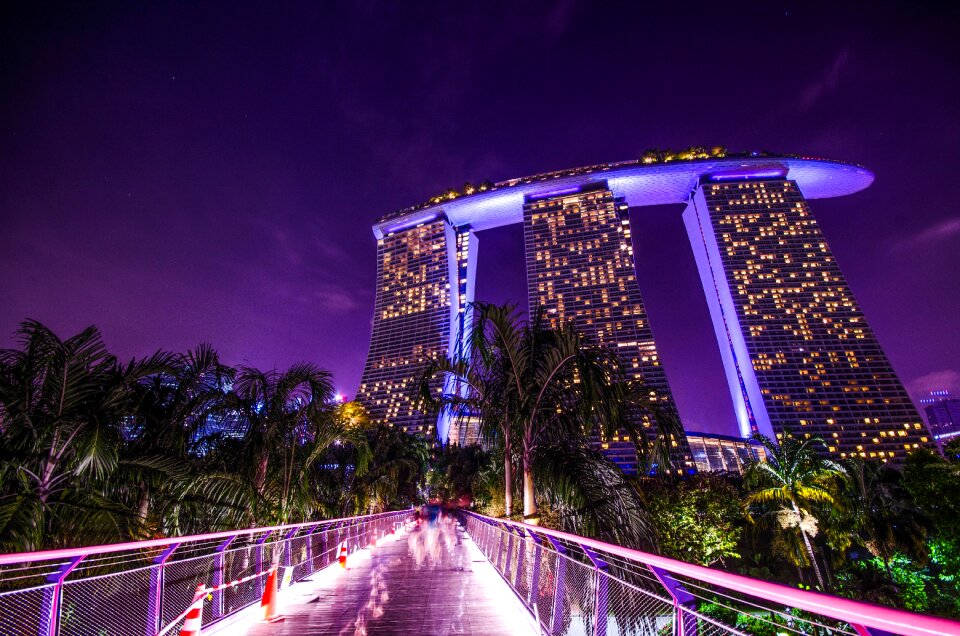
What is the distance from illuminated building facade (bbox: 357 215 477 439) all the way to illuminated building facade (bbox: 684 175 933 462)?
52010 mm

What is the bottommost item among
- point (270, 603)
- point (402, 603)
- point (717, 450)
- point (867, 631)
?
point (402, 603)

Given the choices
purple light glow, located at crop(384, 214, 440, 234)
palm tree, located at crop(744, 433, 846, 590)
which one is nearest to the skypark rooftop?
purple light glow, located at crop(384, 214, 440, 234)

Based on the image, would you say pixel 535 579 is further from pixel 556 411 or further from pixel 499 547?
pixel 556 411

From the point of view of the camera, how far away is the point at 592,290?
85.9m

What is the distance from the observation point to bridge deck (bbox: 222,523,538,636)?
4.39 metres

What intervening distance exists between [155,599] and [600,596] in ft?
12.1

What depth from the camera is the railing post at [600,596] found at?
3396 mm

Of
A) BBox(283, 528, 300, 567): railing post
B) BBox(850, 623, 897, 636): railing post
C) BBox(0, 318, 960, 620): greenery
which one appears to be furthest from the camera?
BBox(283, 528, 300, 567): railing post

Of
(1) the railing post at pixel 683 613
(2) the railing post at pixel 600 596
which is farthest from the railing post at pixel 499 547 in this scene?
(1) the railing post at pixel 683 613

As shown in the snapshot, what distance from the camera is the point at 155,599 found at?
12.1 feet

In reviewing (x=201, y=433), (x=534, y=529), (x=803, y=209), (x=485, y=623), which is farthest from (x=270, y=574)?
(x=803, y=209)

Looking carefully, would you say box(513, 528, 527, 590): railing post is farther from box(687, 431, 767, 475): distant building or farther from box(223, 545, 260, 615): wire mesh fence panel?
box(687, 431, 767, 475): distant building

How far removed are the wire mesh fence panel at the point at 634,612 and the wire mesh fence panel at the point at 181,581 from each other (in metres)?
3.77

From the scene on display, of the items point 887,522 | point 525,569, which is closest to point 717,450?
point 887,522
